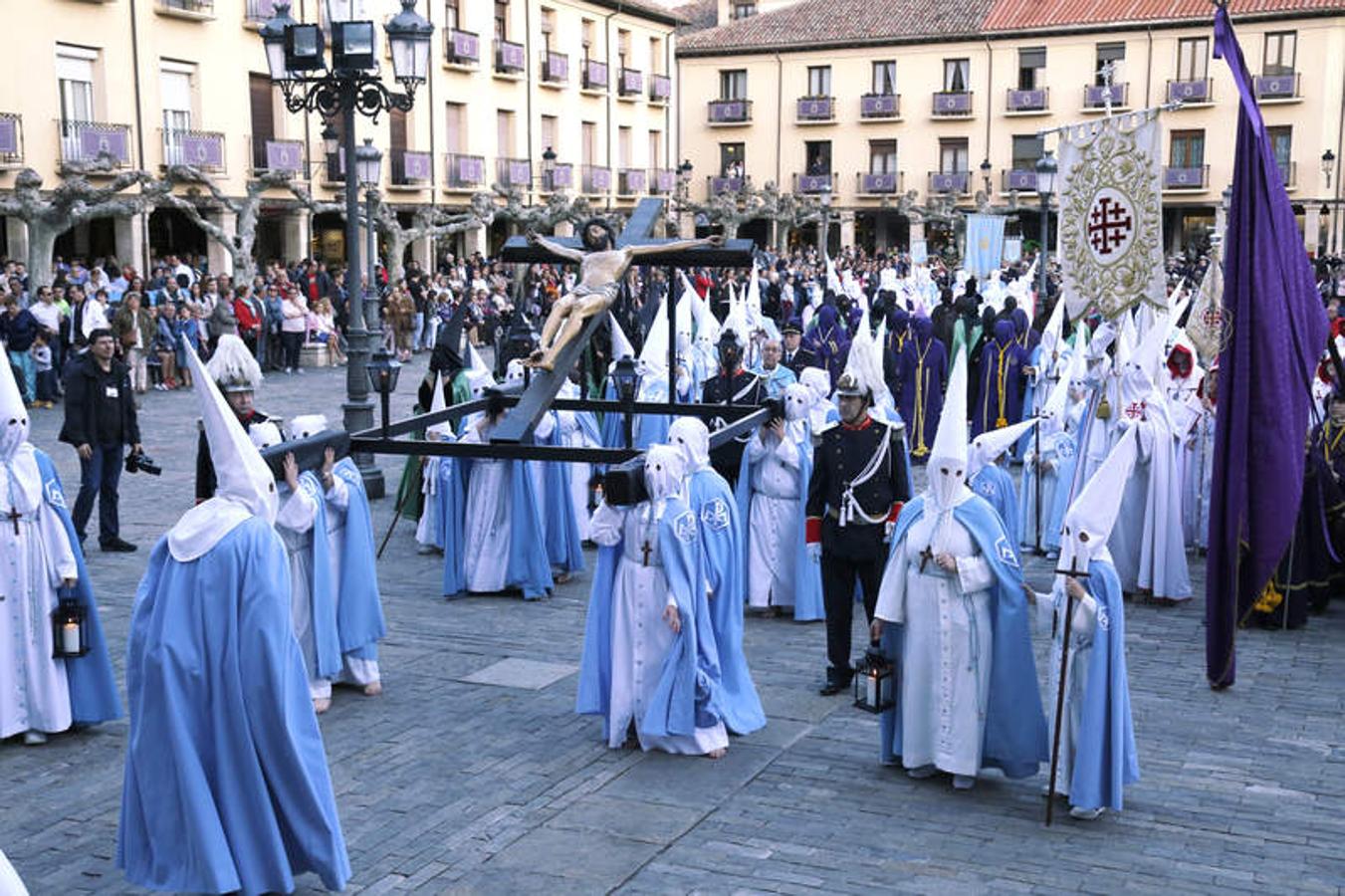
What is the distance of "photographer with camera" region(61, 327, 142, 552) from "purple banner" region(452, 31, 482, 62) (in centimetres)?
2682

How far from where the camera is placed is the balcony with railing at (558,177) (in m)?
39.1

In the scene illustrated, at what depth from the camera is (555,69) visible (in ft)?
133

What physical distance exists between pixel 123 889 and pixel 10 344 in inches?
589

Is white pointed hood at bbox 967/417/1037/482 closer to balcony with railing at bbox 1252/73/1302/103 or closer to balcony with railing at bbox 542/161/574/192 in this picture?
balcony with railing at bbox 542/161/574/192

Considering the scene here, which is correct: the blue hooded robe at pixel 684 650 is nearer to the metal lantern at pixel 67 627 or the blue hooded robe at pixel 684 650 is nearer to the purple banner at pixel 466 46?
the metal lantern at pixel 67 627

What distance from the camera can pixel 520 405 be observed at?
663cm

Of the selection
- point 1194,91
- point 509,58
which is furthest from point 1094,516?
point 1194,91

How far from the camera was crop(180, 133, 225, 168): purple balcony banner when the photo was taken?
2919cm

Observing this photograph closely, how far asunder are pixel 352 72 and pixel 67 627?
7.01 meters

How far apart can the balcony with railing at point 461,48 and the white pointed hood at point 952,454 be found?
106 feet

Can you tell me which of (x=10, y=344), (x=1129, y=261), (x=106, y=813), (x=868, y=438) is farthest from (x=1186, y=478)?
(x=10, y=344)

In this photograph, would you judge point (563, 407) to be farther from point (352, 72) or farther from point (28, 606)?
point (352, 72)

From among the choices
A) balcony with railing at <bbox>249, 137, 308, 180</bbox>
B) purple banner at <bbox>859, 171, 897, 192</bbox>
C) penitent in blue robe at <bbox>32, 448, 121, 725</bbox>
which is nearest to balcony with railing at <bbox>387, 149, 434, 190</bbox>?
balcony with railing at <bbox>249, 137, 308, 180</bbox>

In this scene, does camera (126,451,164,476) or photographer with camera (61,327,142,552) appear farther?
photographer with camera (61,327,142,552)
